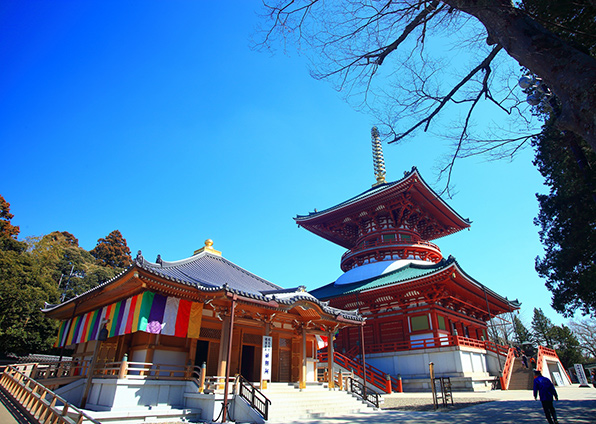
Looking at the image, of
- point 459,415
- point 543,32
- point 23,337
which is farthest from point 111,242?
point 543,32

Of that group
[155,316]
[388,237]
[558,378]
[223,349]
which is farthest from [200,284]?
[558,378]

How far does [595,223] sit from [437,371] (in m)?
9.99

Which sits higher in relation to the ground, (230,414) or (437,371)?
(437,371)

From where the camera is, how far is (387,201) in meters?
24.3

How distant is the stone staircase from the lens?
1054 centimetres

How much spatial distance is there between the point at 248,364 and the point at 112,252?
162ft

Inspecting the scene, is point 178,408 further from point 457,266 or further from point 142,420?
point 457,266

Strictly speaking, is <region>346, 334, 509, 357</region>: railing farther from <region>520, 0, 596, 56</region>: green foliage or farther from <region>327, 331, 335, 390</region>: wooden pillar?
<region>520, 0, 596, 56</region>: green foliage

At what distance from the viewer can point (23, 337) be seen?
26.2 m

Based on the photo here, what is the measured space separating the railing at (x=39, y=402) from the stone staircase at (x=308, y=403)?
541 cm

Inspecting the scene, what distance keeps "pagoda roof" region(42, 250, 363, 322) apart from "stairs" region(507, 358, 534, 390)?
1030cm

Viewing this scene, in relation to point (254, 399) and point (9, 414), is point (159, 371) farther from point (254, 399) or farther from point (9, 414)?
point (9, 414)

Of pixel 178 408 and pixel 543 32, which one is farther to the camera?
pixel 178 408

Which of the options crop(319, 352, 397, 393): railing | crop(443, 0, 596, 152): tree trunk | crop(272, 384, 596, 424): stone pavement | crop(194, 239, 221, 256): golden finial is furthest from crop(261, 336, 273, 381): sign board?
crop(443, 0, 596, 152): tree trunk
